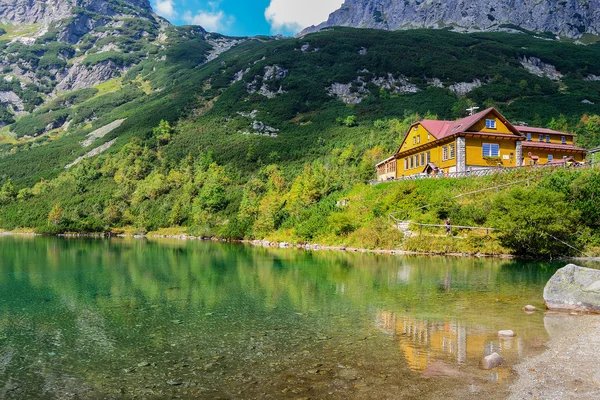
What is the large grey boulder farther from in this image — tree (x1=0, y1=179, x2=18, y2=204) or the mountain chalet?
tree (x1=0, y1=179, x2=18, y2=204)

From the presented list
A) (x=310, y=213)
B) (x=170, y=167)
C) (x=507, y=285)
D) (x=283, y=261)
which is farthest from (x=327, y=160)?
(x=507, y=285)

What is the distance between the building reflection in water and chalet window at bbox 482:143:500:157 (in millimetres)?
39910

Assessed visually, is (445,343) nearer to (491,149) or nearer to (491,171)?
(491,171)

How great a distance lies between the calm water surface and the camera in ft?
36.2

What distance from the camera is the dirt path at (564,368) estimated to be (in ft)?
32.9

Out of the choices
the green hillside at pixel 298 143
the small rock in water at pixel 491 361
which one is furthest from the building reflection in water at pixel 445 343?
the green hillside at pixel 298 143

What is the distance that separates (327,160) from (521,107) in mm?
60259

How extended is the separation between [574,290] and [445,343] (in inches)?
321

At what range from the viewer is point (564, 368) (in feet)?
38.1

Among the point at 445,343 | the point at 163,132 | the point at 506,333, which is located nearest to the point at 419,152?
the point at 506,333

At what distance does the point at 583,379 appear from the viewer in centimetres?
1082


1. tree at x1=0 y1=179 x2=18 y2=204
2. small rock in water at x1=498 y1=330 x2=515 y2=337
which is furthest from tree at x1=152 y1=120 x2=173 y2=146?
small rock in water at x1=498 y1=330 x2=515 y2=337

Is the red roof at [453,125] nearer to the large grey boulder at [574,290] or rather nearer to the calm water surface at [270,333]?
the calm water surface at [270,333]

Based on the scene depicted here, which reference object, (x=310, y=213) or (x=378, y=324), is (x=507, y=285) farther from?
(x=310, y=213)
